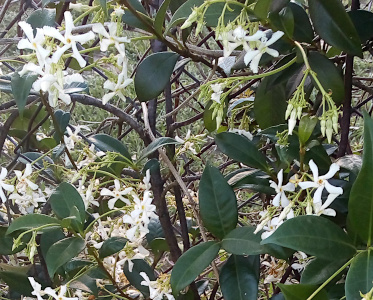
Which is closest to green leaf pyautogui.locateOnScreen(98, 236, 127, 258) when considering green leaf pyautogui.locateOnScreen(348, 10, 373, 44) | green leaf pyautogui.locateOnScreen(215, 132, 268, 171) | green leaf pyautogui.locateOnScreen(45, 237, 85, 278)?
green leaf pyautogui.locateOnScreen(45, 237, 85, 278)

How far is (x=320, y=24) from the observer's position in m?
0.52

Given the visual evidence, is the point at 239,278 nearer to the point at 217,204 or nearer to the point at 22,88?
the point at 217,204

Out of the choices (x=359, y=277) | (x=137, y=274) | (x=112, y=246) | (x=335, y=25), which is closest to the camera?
(x=359, y=277)

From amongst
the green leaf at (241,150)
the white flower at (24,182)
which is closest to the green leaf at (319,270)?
the green leaf at (241,150)

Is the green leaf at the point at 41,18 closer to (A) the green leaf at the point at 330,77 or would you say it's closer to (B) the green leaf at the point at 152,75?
(B) the green leaf at the point at 152,75

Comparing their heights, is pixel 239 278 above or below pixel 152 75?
below

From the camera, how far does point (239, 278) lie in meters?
0.56

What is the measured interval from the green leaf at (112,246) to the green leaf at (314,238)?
0.86ft

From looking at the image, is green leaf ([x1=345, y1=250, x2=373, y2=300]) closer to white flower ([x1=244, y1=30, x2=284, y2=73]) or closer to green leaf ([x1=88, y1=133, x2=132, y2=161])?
white flower ([x1=244, y1=30, x2=284, y2=73])

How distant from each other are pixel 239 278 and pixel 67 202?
235 millimetres

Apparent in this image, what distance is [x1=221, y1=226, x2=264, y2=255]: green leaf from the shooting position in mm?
520

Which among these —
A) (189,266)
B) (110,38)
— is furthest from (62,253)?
(110,38)

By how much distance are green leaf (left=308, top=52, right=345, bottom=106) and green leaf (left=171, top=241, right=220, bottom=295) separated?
22 cm

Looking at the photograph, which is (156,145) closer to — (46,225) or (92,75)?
(46,225)
